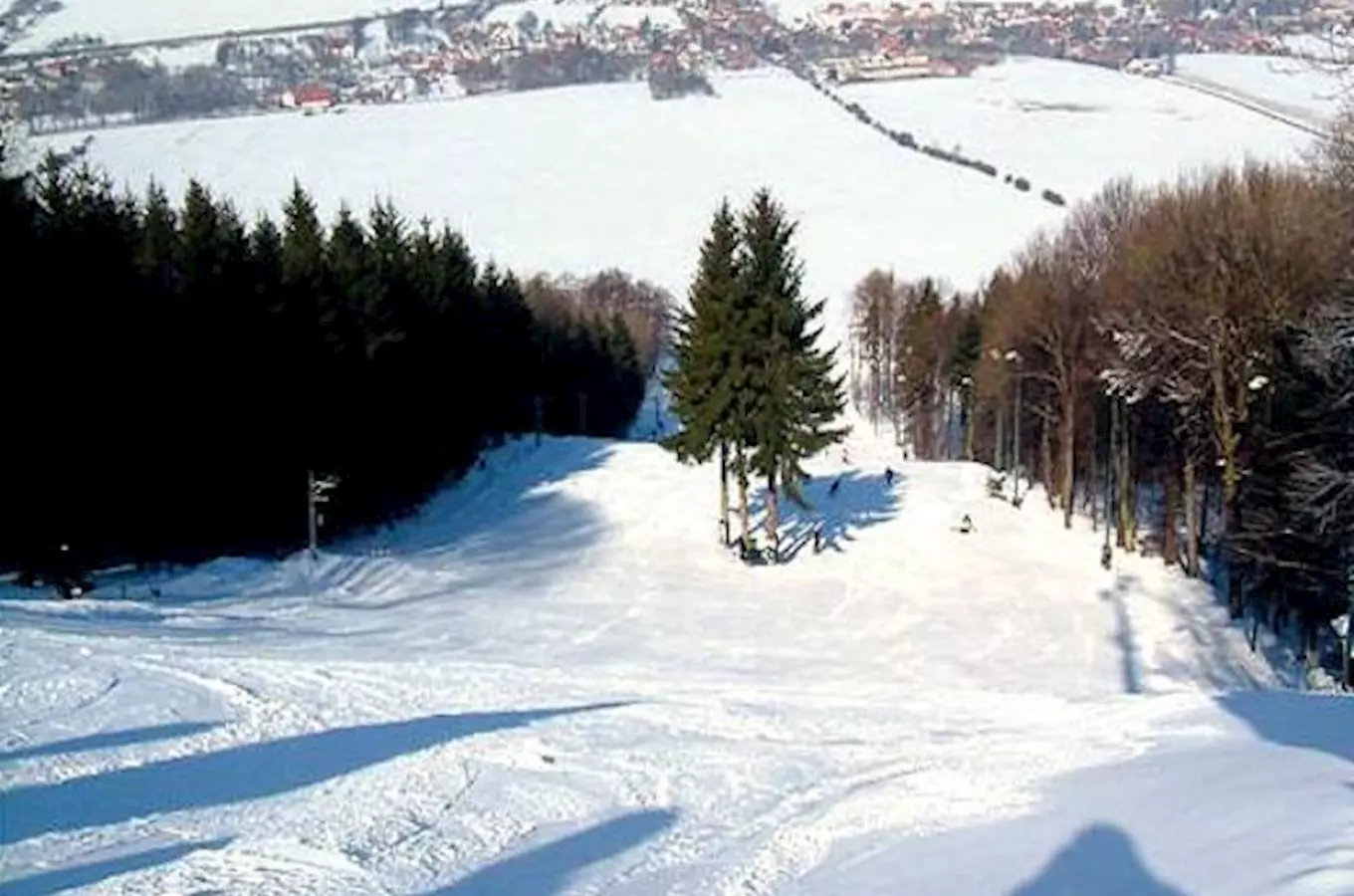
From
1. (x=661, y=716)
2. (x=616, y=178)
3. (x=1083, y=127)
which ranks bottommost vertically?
(x=661, y=716)

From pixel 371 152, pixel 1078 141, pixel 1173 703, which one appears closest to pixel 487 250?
pixel 371 152

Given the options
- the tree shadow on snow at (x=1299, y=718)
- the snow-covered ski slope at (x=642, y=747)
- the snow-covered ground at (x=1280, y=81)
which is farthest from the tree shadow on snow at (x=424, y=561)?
the snow-covered ground at (x=1280, y=81)

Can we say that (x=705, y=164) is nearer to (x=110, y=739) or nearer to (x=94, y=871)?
(x=110, y=739)

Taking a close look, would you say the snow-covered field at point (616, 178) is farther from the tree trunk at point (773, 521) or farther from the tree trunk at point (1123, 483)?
the tree trunk at point (773, 521)

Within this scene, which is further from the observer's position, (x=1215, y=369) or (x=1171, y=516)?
(x=1171, y=516)

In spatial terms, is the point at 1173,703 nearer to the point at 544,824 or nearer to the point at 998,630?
the point at 544,824

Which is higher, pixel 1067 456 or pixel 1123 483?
pixel 1067 456

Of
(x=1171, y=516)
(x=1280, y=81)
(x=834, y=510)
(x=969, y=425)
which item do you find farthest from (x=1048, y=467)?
(x=1280, y=81)
